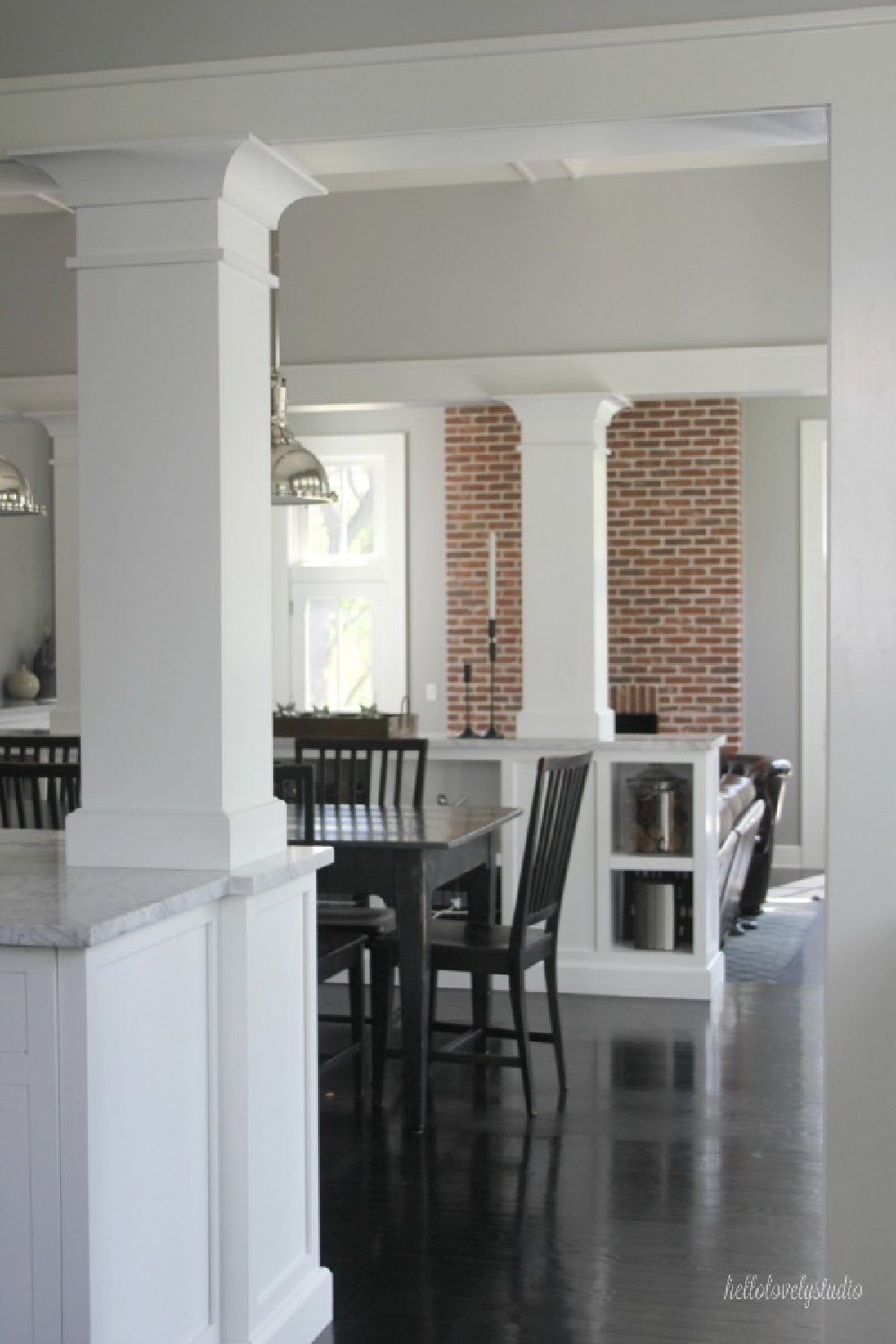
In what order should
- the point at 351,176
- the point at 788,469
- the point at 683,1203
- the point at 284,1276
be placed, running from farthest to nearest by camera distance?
1. the point at 788,469
2. the point at 351,176
3. the point at 683,1203
4. the point at 284,1276

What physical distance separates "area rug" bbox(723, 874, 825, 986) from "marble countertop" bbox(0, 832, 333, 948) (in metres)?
3.75

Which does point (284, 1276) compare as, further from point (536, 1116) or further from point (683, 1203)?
point (536, 1116)

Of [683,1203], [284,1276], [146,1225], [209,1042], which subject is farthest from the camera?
[683,1203]

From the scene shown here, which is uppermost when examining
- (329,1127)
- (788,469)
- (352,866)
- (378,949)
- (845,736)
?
(788,469)

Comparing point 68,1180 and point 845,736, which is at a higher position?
point 845,736

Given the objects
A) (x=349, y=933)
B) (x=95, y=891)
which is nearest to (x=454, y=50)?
(x=95, y=891)

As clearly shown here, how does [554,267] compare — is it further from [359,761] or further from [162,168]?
[162,168]

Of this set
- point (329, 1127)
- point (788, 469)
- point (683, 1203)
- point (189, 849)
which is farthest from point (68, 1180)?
point (788, 469)

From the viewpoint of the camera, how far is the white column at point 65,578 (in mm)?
7180

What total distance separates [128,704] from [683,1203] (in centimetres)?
194

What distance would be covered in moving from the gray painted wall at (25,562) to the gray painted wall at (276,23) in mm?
6262

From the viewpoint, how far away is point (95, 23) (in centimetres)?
333

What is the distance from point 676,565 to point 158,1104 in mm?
7455

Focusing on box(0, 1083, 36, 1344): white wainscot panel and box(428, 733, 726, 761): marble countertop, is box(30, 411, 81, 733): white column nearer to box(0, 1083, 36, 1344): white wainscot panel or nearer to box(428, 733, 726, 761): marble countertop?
box(428, 733, 726, 761): marble countertop
